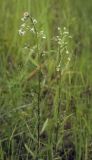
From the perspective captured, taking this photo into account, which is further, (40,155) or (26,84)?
(26,84)

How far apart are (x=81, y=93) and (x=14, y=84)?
332mm

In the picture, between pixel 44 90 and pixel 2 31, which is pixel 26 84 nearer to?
pixel 44 90

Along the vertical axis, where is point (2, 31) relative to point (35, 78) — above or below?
above

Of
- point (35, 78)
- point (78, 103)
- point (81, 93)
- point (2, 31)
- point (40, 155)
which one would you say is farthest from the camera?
point (2, 31)

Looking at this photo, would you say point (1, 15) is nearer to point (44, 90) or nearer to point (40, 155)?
point (44, 90)

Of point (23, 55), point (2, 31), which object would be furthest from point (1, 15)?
point (23, 55)

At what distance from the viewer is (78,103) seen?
7.38ft

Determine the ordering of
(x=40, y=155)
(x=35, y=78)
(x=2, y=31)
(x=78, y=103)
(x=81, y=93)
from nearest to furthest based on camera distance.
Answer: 1. (x=40, y=155)
2. (x=78, y=103)
3. (x=81, y=93)
4. (x=35, y=78)
5. (x=2, y=31)

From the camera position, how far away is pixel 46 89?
251 centimetres

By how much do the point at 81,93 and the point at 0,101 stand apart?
15.6 inches

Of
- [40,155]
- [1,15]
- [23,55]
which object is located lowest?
[40,155]

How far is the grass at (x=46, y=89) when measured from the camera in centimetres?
207

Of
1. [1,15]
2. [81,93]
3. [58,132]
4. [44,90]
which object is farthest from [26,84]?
[1,15]

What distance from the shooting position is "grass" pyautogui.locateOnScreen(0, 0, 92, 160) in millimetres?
2066
